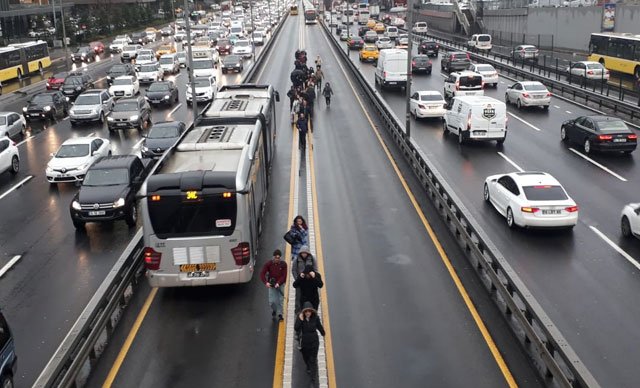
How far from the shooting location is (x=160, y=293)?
1534 cm

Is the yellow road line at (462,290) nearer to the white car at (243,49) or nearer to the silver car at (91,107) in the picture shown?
the silver car at (91,107)

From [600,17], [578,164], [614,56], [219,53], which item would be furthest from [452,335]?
[219,53]

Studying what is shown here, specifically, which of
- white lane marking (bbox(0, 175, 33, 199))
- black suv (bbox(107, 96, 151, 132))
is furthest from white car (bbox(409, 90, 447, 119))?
white lane marking (bbox(0, 175, 33, 199))

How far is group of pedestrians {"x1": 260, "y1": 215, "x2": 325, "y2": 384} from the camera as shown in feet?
35.3

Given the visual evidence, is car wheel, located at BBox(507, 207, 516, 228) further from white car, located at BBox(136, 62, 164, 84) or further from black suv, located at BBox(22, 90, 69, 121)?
white car, located at BBox(136, 62, 164, 84)

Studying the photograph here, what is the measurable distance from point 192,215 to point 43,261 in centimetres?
623

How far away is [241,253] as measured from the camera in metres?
14.2

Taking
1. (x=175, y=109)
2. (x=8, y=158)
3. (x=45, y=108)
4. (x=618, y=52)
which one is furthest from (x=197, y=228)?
A: (x=618, y=52)

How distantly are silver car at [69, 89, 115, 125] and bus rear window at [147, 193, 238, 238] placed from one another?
27.2 metres

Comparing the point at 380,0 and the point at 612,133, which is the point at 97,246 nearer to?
the point at 612,133

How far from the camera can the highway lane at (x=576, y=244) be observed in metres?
12.9

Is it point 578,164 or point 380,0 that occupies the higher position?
point 380,0

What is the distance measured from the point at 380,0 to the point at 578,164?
17950 cm

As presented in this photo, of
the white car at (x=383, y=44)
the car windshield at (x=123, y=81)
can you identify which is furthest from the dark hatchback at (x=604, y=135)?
the white car at (x=383, y=44)
